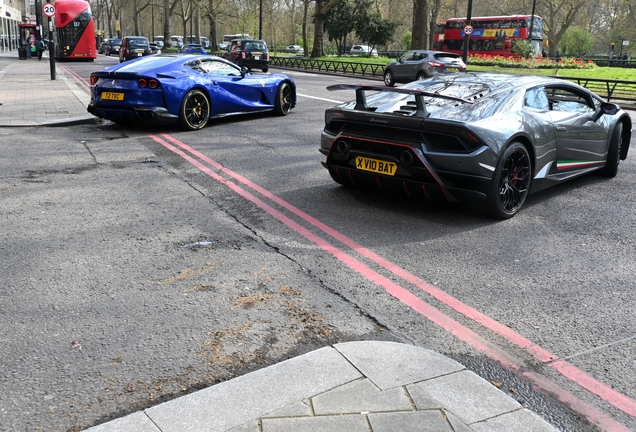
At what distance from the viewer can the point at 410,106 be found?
20.1 feet

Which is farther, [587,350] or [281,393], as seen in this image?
[587,350]

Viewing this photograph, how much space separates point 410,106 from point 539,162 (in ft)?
4.78

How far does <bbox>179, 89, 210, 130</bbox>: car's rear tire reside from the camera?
11.4 meters

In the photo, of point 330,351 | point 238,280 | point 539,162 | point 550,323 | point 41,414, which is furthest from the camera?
point 539,162

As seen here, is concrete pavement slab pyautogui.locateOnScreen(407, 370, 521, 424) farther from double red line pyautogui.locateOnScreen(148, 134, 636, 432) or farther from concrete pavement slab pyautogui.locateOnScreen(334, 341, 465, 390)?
double red line pyautogui.locateOnScreen(148, 134, 636, 432)

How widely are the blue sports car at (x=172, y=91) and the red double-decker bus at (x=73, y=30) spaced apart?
35.5 meters

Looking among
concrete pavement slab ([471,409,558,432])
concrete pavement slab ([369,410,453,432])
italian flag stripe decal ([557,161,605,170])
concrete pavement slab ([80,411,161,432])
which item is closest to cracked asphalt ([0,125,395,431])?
concrete pavement slab ([80,411,161,432])

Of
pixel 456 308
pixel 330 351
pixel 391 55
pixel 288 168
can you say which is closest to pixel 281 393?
pixel 330 351

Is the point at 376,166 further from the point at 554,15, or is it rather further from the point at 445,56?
the point at 554,15

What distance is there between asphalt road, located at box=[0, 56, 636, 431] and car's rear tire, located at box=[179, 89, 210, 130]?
3.66 metres

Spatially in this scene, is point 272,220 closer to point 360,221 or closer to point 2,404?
point 360,221

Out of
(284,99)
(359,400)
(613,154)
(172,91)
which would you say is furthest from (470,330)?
(284,99)

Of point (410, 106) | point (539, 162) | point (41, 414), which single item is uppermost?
point (410, 106)

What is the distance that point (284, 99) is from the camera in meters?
13.8
